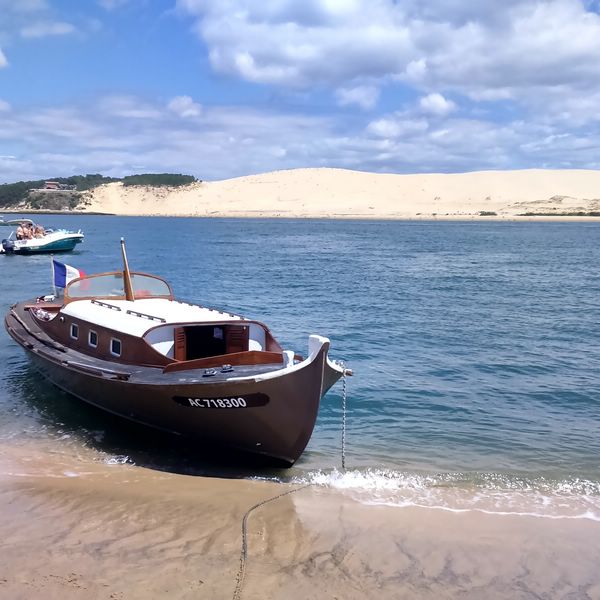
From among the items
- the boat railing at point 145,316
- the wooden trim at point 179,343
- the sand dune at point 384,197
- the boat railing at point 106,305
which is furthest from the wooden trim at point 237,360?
the sand dune at point 384,197

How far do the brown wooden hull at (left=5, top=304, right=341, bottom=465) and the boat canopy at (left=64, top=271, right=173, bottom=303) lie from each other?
433 centimetres

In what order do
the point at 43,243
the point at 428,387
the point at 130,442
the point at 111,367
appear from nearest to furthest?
the point at 130,442 < the point at 111,367 < the point at 428,387 < the point at 43,243

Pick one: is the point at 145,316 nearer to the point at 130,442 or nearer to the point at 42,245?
the point at 130,442

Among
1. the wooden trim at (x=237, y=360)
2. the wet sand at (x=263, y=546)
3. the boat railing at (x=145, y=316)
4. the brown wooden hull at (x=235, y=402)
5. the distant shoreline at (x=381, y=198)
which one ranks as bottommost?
the wet sand at (x=263, y=546)

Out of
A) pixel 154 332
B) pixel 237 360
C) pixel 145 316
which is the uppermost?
pixel 145 316

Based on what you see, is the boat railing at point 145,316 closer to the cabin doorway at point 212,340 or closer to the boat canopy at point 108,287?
the cabin doorway at point 212,340

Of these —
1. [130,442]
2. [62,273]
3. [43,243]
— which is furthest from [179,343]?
[43,243]

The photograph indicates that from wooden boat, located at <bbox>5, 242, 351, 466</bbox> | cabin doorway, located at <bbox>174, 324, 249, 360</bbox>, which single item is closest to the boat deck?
wooden boat, located at <bbox>5, 242, 351, 466</bbox>

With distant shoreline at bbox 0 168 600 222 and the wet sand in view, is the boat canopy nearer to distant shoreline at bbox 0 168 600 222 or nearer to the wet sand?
the wet sand

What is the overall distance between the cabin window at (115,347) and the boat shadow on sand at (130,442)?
4.20ft

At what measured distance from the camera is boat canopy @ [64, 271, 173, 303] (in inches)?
669

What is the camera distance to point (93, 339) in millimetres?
14742

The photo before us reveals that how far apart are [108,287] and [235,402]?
7586 millimetres

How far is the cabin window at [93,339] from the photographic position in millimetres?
14594
